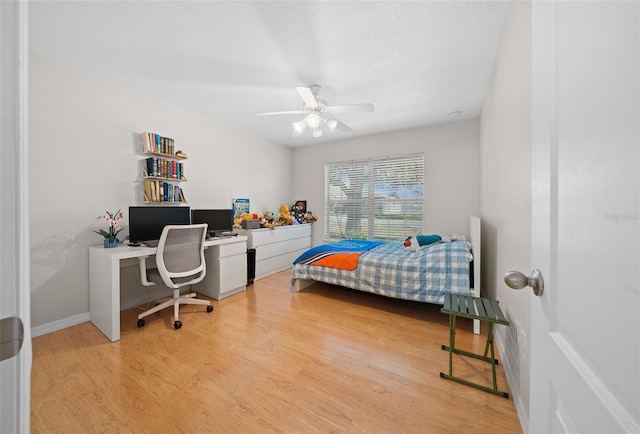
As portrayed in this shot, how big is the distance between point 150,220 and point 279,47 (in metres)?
2.23

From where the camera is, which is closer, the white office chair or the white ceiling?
the white ceiling

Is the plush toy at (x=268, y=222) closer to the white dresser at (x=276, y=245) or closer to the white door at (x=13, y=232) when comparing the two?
the white dresser at (x=276, y=245)

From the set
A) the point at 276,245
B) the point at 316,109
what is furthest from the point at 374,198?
the point at 316,109

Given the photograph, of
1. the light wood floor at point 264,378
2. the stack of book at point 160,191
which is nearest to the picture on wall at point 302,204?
the stack of book at point 160,191

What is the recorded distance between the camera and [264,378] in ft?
5.21

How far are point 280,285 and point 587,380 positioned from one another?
130 inches

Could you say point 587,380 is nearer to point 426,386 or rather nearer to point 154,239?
point 426,386

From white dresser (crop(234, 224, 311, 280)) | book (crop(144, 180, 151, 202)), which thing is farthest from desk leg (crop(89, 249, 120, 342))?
white dresser (crop(234, 224, 311, 280))

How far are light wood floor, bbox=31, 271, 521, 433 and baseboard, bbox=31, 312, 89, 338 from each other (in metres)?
0.08

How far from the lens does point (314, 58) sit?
214cm

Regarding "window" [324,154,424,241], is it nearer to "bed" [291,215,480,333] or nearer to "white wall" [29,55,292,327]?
"bed" [291,215,480,333]

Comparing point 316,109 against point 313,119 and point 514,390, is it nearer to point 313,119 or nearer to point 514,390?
point 313,119

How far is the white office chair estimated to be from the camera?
7.38ft

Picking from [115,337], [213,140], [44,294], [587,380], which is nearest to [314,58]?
[213,140]
